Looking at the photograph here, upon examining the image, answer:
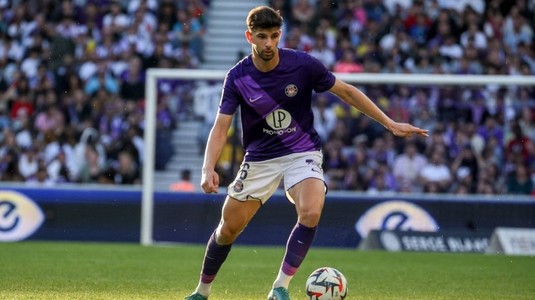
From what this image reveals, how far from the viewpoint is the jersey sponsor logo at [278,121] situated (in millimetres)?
8492

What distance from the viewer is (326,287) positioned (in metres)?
8.31

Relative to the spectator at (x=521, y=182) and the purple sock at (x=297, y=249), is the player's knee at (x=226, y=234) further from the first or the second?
the spectator at (x=521, y=182)

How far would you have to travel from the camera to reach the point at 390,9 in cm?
2178

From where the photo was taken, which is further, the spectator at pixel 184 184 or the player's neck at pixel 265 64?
the spectator at pixel 184 184

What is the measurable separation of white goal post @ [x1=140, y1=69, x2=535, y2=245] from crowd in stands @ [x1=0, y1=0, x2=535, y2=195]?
33 centimetres

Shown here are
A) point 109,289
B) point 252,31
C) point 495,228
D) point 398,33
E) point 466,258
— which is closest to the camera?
point 252,31

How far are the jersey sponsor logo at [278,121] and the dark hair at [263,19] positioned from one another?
662mm

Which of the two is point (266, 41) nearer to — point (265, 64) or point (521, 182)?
point (265, 64)

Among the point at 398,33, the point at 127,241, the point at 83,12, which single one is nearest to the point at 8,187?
the point at 127,241

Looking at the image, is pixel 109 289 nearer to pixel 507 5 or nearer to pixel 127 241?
pixel 127 241

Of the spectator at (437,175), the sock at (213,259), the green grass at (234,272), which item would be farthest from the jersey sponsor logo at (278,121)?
the spectator at (437,175)

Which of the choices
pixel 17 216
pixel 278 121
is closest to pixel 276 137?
pixel 278 121

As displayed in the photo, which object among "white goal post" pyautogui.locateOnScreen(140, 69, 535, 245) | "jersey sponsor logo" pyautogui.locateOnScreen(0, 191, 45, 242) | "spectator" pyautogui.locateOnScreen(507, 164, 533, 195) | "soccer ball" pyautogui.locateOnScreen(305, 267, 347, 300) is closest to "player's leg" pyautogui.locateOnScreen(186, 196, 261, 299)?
"soccer ball" pyautogui.locateOnScreen(305, 267, 347, 300)

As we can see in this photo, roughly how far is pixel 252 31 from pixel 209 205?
8326 millimetres
